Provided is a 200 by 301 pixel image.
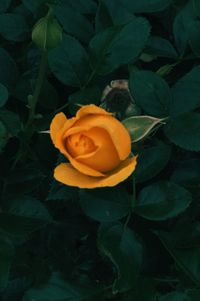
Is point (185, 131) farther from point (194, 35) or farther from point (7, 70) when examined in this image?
point (7, 70)

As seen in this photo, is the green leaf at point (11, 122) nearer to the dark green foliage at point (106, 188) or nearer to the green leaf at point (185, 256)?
the dark green foliage at point (106, 188)

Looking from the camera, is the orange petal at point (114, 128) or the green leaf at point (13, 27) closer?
the orange petal at point (114, 128)

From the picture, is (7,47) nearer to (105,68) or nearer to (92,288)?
(105,68)

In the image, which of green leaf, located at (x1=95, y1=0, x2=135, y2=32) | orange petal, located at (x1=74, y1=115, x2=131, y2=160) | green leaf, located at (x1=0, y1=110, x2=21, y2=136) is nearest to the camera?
orange petal, located at (x1=74, y1=115, x2=131, y2=160)

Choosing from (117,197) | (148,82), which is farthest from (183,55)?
(117,197)

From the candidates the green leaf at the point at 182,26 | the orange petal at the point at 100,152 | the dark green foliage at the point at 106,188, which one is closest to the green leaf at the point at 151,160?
the dark green foliage at the point at 106,188

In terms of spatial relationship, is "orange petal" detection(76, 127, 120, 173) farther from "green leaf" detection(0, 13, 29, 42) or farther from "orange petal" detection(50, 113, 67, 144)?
"green leaf" detection(0, 13, 29, 42)

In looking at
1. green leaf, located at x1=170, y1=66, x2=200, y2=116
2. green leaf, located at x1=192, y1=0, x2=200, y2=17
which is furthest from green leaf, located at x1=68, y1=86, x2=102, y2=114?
green leaf, located at x1=192, y1=0, x2=200, y2=17
